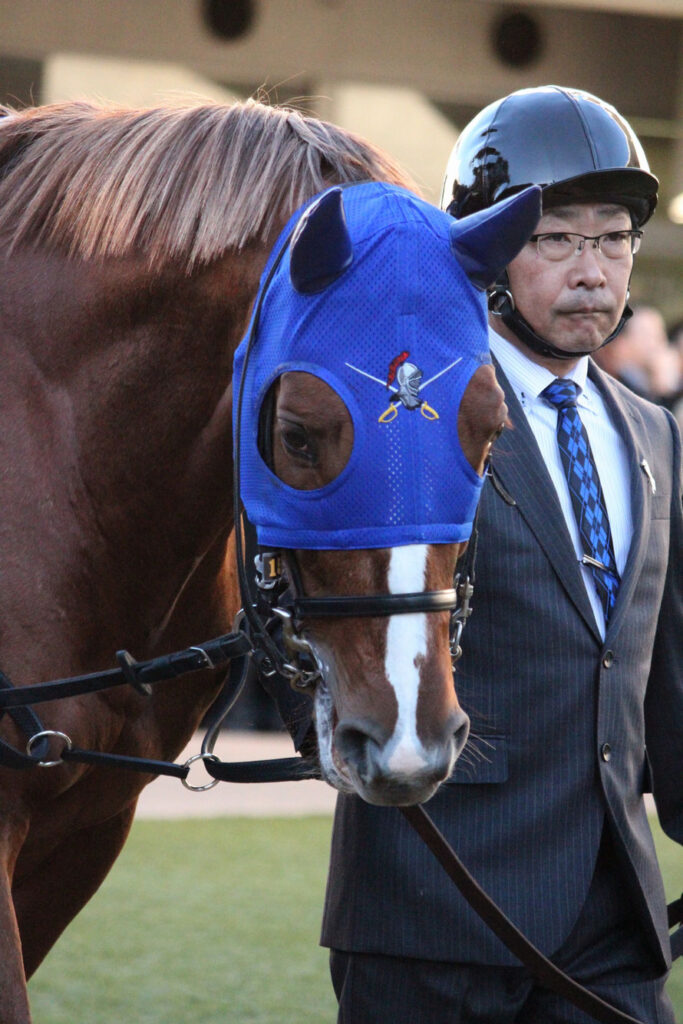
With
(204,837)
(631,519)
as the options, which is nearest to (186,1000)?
(204,837)

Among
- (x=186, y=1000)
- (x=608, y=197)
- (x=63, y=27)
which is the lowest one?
(x=186, y=1000)

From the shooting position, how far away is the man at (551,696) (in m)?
2.26

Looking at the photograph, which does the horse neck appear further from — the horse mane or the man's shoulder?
the man's shoulder

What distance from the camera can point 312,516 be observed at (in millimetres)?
1781

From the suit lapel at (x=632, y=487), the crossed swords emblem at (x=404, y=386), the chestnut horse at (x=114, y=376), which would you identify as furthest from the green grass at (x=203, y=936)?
the crossed swords emblem at (x=404, y=386)

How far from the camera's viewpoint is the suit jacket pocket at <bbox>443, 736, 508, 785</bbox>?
2.24m

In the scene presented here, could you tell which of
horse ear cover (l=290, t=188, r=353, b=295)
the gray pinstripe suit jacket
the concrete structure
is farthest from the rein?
the concrete structure

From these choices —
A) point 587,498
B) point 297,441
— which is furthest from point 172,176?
point 587,498

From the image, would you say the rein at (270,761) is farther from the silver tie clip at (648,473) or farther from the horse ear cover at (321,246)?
the silver tie clip at (648,473)

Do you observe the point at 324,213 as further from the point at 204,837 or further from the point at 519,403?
the point at 204,837

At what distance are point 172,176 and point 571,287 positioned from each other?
73cm

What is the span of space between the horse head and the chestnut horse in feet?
0.70

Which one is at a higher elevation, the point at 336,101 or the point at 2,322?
Answer: the point at 2,322

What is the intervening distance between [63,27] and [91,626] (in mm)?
7968
